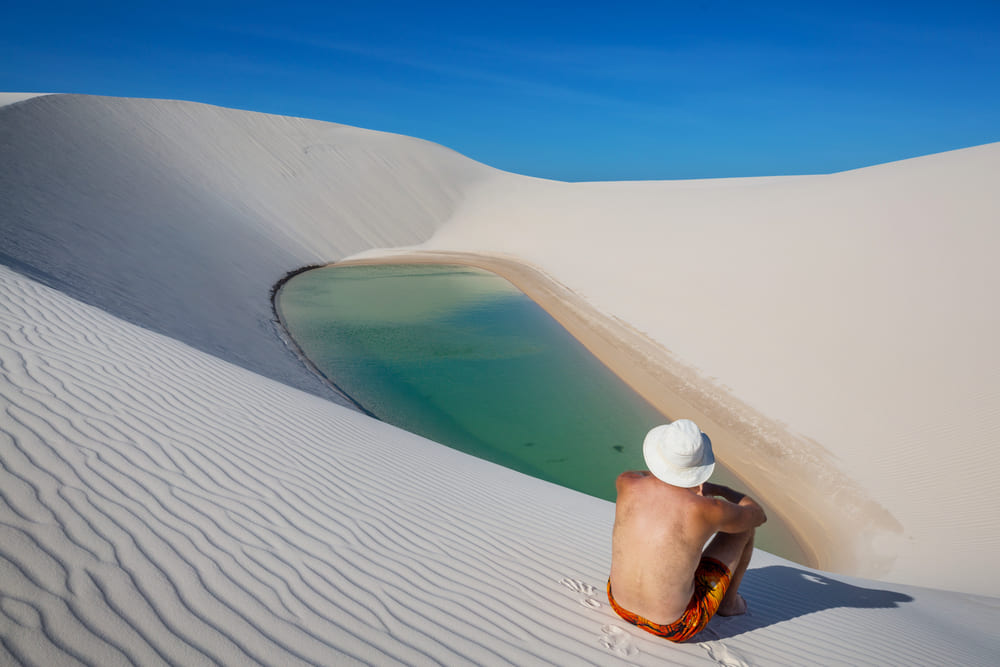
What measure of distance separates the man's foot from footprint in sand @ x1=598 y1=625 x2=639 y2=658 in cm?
67

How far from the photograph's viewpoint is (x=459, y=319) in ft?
46.8

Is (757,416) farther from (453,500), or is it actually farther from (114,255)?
(114,255)

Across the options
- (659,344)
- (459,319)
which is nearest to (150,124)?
(459,319)

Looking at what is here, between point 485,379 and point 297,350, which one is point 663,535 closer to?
point 485,379

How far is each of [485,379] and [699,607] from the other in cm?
768

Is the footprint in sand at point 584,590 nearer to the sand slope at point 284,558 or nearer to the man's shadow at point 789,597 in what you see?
the sand slope at point 284,558

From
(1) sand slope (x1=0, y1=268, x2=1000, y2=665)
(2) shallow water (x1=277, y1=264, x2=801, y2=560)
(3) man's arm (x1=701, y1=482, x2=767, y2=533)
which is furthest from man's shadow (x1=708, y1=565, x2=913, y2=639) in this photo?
(2) shallow water (x1=277, y1=264, x2=801, y2=560)

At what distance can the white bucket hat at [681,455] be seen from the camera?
2.43 metres

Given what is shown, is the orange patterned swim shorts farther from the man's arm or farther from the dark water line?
the dark water line

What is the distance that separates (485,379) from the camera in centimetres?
1024

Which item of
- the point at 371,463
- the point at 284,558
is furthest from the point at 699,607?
the point at 371,463

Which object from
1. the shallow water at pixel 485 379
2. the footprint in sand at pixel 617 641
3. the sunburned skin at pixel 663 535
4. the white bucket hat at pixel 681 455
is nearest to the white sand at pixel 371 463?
the footprint in sand at pixel 617 641

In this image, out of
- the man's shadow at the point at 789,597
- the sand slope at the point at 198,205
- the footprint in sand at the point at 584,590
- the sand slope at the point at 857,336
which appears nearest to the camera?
the footprint in sand at the point at 584,590

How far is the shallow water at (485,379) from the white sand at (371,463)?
3.74ft
